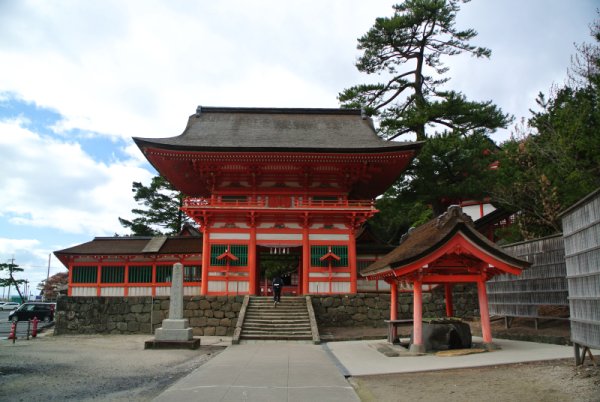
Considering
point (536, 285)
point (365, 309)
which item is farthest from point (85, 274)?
point (536, 285)

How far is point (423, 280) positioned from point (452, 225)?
66.8 inches

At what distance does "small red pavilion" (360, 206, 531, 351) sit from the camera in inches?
464

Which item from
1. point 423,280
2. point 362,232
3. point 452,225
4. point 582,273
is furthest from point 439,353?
point 362,232

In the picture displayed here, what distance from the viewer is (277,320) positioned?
18.9 meters

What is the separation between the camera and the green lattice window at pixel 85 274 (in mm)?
23500

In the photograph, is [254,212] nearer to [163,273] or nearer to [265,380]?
[163,273]

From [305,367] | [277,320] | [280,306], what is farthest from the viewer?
[280,306]

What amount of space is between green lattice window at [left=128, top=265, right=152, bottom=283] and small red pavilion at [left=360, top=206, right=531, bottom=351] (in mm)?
13999

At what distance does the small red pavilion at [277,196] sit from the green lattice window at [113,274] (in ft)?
15.5

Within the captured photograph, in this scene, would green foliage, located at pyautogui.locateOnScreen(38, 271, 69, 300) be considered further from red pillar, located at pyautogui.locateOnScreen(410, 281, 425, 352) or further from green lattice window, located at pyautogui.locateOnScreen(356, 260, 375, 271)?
red pillar, located at pyautogui.locateOnScreen(410, 281, 425, 352)

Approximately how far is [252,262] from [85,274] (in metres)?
8.96

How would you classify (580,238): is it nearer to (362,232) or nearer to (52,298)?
(362,232)

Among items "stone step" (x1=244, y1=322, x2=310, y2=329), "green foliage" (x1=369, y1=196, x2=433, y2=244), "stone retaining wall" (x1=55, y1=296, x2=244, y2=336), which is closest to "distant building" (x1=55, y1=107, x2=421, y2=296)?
"stone retaining wall" (x1=55, y1=296, x2=244, y2=336)

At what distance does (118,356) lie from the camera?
13.6m
